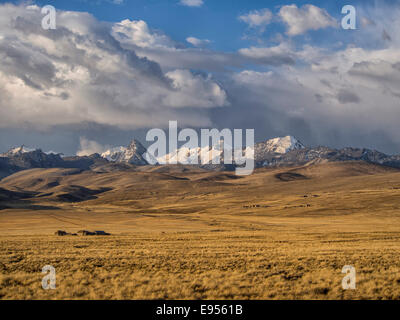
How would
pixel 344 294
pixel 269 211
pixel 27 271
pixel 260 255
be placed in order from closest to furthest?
1. pixel 344 294
2. pixel 27 271
3. pixel 260 255
4. pixel 269 211

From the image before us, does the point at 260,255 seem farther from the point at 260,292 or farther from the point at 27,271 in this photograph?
the point at 27,271

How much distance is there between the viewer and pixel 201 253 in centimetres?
3262

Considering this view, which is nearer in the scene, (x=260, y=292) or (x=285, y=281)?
(x=260, y=292)

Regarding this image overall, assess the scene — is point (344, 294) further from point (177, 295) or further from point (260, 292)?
point (177, 295)

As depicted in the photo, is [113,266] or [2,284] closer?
[2,284]

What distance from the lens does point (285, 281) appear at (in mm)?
Answer: 20891
